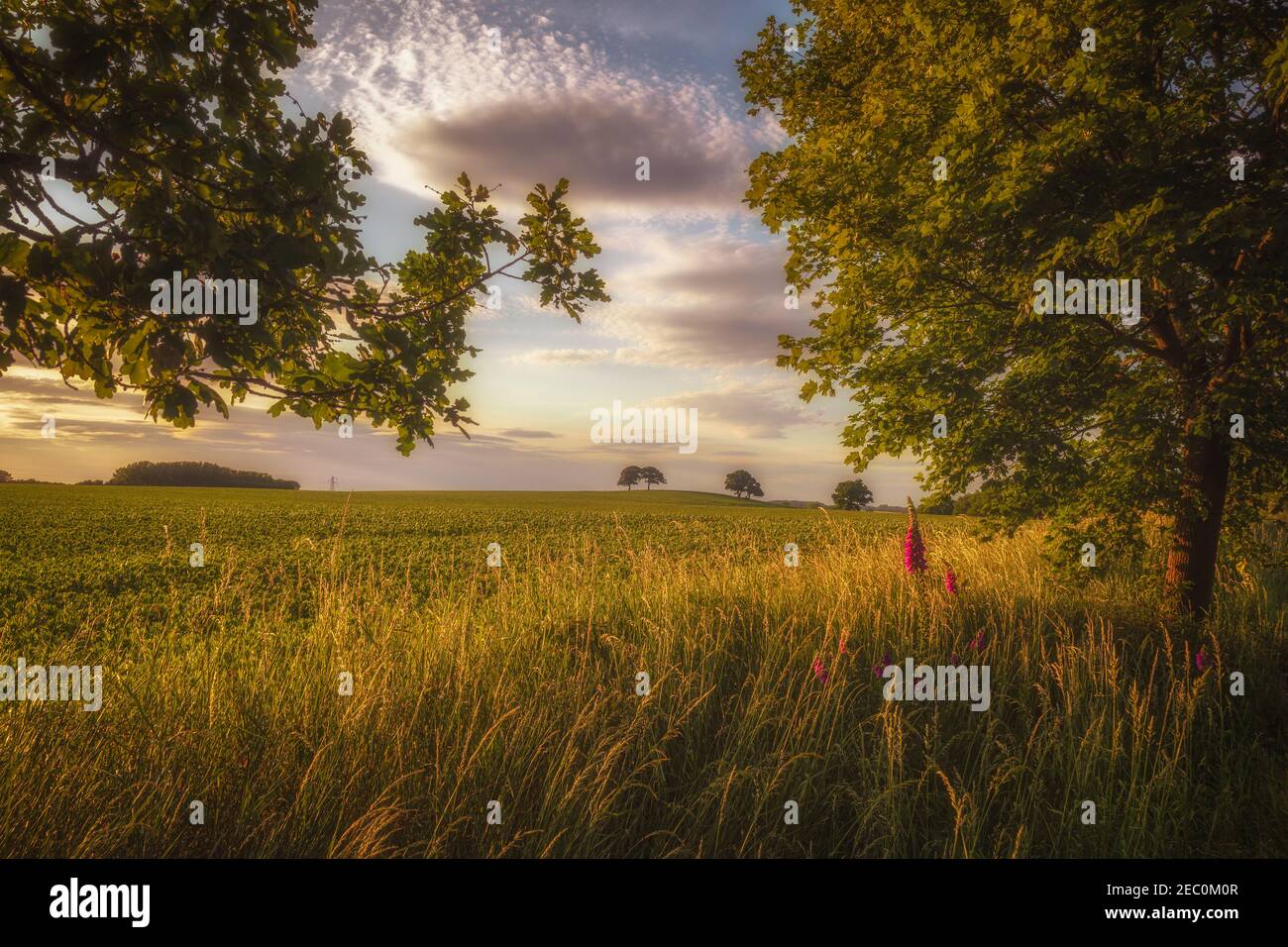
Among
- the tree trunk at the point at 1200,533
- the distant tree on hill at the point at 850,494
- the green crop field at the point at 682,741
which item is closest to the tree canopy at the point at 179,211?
the green crop field at the point at 682,741

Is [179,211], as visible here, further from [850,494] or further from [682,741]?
[850,494]

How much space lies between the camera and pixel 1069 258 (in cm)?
570

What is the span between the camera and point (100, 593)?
1330cm

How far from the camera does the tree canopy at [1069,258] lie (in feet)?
18.6

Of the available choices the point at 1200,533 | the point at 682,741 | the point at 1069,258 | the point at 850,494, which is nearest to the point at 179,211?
the point at 682,741

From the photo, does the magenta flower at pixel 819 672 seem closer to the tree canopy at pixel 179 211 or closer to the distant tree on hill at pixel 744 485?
the tree canopy at pixel 179 211

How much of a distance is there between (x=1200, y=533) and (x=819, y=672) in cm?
574

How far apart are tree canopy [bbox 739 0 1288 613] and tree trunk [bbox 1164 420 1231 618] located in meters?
0.03

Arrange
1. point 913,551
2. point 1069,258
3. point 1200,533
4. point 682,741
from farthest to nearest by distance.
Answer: point 1200,533
point 913,551
point 1069,258
point 682,741

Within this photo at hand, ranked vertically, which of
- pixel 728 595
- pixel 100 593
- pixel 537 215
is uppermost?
pixel 537 215

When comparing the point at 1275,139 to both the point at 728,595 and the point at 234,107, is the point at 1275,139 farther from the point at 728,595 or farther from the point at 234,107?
the point at 234,107
